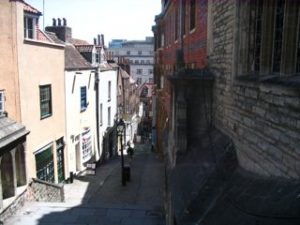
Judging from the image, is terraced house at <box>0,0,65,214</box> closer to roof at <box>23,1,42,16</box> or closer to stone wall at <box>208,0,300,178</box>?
roof at <box>23,1,42,16</box>

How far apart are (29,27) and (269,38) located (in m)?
11.2

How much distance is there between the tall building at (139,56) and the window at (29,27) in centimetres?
6312

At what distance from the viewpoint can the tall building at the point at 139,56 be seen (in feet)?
260

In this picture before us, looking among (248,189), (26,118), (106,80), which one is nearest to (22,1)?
(26,118)

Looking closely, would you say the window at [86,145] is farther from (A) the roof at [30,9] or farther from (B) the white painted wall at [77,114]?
(A) the roof at [30,9]

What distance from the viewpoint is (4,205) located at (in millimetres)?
10539

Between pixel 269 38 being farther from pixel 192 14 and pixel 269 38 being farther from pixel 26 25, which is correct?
pixel 26 25

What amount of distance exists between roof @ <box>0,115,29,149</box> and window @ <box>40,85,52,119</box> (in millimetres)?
2761

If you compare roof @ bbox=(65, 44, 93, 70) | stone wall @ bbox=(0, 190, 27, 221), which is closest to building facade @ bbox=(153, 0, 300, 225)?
stone wall @ bbox=(0, 190, 27, 221)

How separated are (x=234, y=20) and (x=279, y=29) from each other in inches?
74.4

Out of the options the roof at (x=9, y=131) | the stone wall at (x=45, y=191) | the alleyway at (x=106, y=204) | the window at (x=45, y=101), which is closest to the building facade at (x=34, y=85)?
the window at (x=45, y=101)

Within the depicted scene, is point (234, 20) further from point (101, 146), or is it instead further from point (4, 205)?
point (101, 146)

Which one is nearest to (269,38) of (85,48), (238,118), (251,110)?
(251,110)

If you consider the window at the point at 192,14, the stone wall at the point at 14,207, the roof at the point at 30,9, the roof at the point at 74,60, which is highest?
the roof at the point at 30,9
